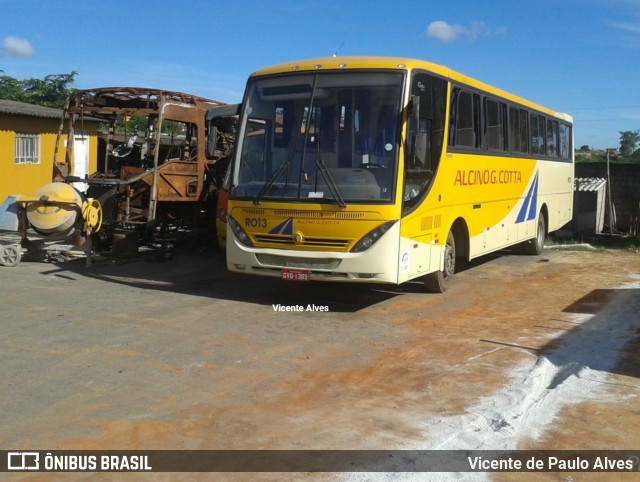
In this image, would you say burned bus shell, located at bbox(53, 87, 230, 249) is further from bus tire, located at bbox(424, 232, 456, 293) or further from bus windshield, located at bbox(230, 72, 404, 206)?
bus tire, located at bbox(424, 232, 456, 293)

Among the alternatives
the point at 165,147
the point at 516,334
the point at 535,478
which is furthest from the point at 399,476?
the point at 165,147

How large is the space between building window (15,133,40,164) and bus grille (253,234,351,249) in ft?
47.8

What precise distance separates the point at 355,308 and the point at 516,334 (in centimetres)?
236

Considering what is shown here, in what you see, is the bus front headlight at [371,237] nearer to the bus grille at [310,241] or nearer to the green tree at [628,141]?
the bus grille at [310,241]

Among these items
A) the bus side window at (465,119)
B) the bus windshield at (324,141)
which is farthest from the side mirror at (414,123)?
the bus side window at (465,119)

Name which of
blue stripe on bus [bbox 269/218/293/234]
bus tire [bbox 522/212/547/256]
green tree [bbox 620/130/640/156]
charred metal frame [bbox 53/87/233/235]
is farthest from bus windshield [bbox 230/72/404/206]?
green tree [bbox 620/130/640/156]

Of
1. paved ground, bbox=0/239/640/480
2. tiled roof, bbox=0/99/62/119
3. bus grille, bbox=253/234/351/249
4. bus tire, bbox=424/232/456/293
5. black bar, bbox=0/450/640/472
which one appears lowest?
black bar, bbox=0/450/640/472

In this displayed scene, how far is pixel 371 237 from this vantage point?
351 inches

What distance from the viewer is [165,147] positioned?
15031 millimetres

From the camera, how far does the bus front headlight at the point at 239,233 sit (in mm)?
9641

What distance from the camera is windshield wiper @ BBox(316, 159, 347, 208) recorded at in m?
8.89

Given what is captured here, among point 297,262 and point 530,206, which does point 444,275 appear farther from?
point 530,206

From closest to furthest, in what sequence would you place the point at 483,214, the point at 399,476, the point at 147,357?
the point at 399,476
the point at 147,357
the point at 483,214

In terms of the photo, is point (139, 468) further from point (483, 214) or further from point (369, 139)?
point (483, 214)
